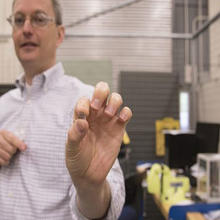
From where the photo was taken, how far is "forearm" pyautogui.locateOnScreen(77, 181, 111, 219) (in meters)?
0.39

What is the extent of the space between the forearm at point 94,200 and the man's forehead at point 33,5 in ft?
1.20

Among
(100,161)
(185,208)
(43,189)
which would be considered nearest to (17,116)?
(43,189)

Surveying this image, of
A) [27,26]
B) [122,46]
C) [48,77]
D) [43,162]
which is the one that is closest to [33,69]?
[48,77]

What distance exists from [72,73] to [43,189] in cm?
213

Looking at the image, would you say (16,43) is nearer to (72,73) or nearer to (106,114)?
(106,114)

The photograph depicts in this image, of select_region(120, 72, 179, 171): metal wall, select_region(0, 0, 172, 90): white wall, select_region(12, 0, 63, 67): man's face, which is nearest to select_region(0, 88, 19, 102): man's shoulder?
select_region(12, 0, 63, 67): man's face

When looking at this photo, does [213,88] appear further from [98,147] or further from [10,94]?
[98,147]

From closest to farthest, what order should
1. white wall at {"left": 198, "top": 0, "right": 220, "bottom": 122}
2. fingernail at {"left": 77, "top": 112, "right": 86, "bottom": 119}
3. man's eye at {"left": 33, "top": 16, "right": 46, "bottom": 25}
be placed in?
fingernail at {"left": 77, "top": 112, "right": 86, "bottom": 119} → man's eye at {"left": 33, "top": 16, "right": 46, "bottom": 25} → white wall at {"left": 198, "top": 0, "right": 220, "bottom": 122}

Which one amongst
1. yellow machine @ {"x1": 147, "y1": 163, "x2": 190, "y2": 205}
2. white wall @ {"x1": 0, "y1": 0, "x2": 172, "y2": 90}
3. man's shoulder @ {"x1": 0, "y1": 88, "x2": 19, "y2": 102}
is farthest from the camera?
white wall @ {"x1": 0, "y1": 0, "x2": 172, "y2": 90}

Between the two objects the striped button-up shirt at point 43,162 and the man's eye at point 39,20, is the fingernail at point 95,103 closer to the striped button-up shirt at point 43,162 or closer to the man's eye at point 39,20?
the striped button-up shirt at point 43,162

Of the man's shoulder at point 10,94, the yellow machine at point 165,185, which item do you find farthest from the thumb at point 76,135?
the yellow machine at point 165,185

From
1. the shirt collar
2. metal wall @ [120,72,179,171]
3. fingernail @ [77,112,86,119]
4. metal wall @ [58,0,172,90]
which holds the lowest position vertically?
metal wall @ [120,72,179,171]

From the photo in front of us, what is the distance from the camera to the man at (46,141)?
0.38m

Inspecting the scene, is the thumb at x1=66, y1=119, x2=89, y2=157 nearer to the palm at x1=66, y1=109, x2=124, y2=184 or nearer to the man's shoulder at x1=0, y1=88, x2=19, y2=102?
the palm at x1=66, y1=109, x2=124, y2=184
